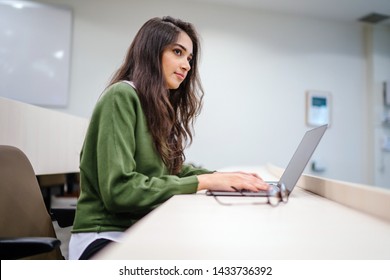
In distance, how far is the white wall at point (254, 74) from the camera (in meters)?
2.14

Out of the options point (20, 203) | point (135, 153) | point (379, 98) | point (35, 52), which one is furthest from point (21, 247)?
point (379, 98)

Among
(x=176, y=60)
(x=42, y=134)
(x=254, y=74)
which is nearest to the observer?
(x=176, y=60)

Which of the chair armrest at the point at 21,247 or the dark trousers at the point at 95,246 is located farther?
the dark trousers at the point at 95,246

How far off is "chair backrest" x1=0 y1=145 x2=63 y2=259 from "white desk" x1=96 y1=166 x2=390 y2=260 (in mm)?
303

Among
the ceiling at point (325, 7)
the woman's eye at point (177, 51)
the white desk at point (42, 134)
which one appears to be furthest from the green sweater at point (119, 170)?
the ceiling at point (325, 7)

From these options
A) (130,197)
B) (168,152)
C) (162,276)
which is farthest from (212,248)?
(168,152)

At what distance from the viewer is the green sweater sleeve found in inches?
23.0

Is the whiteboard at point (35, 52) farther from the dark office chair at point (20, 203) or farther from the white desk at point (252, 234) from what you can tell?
the white desk at point (252, 234)

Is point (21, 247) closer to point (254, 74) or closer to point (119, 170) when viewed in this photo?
point (119, 170)

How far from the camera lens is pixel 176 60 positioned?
2.76 feet

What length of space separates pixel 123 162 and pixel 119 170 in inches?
0.8

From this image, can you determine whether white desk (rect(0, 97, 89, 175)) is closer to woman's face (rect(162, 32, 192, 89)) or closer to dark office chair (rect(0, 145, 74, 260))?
dark office chair (rect(0, 145, 74, 260))

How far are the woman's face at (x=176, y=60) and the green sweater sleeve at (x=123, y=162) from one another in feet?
0.58

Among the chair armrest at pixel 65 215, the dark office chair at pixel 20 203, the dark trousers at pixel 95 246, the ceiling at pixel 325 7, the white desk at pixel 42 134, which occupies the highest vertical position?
the ceiling at pixel 325 7
